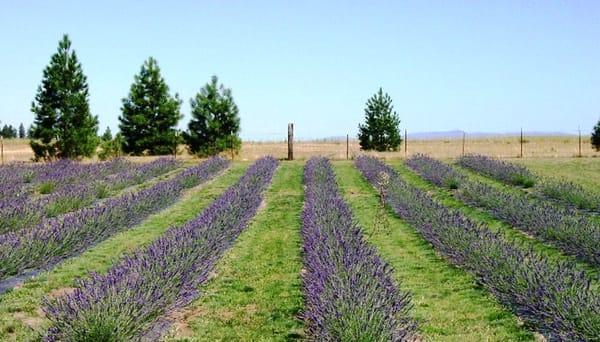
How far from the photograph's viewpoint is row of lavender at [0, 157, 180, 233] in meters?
9.55

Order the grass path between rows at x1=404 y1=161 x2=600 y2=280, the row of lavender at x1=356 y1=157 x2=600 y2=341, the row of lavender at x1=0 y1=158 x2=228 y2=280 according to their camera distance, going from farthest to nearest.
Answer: the grass path between rows at x1=404 y1=161 x2=600 y2=280 → the row of lavender at x1=0 y1=158 x2=228 y2=280 → the row of lavender at x1=356 y1=157 x2=600 y2=341

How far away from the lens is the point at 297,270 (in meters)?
7.49

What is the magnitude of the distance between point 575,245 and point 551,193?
6130 mm

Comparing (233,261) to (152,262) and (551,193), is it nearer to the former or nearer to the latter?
(152,262)

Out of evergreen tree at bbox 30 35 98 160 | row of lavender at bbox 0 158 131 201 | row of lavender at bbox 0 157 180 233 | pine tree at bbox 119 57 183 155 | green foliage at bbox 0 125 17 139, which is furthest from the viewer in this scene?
green foliage at bbox 0 125 17 139

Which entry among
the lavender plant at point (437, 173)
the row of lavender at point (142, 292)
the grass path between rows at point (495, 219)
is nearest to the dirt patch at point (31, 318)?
the row of lavender at point (142, 292)

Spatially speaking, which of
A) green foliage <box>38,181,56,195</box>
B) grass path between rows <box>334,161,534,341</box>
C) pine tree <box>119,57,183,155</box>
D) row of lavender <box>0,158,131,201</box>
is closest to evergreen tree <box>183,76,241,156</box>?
pine tree <box>119,57,183,155</box>

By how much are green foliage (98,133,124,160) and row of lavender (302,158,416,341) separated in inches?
927

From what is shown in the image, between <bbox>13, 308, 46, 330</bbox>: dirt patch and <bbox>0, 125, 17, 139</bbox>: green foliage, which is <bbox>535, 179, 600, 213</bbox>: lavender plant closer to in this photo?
<bbox>13, 308, 46, 330</bbox>: dirt patch

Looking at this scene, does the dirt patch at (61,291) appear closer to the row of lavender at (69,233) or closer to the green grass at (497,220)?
the row of lavender at (69,233)

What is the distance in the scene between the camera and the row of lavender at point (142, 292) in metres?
4.35

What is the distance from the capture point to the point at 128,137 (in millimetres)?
31312

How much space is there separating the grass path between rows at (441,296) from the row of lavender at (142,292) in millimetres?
2173

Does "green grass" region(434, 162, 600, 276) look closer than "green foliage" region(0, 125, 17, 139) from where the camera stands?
Yes
